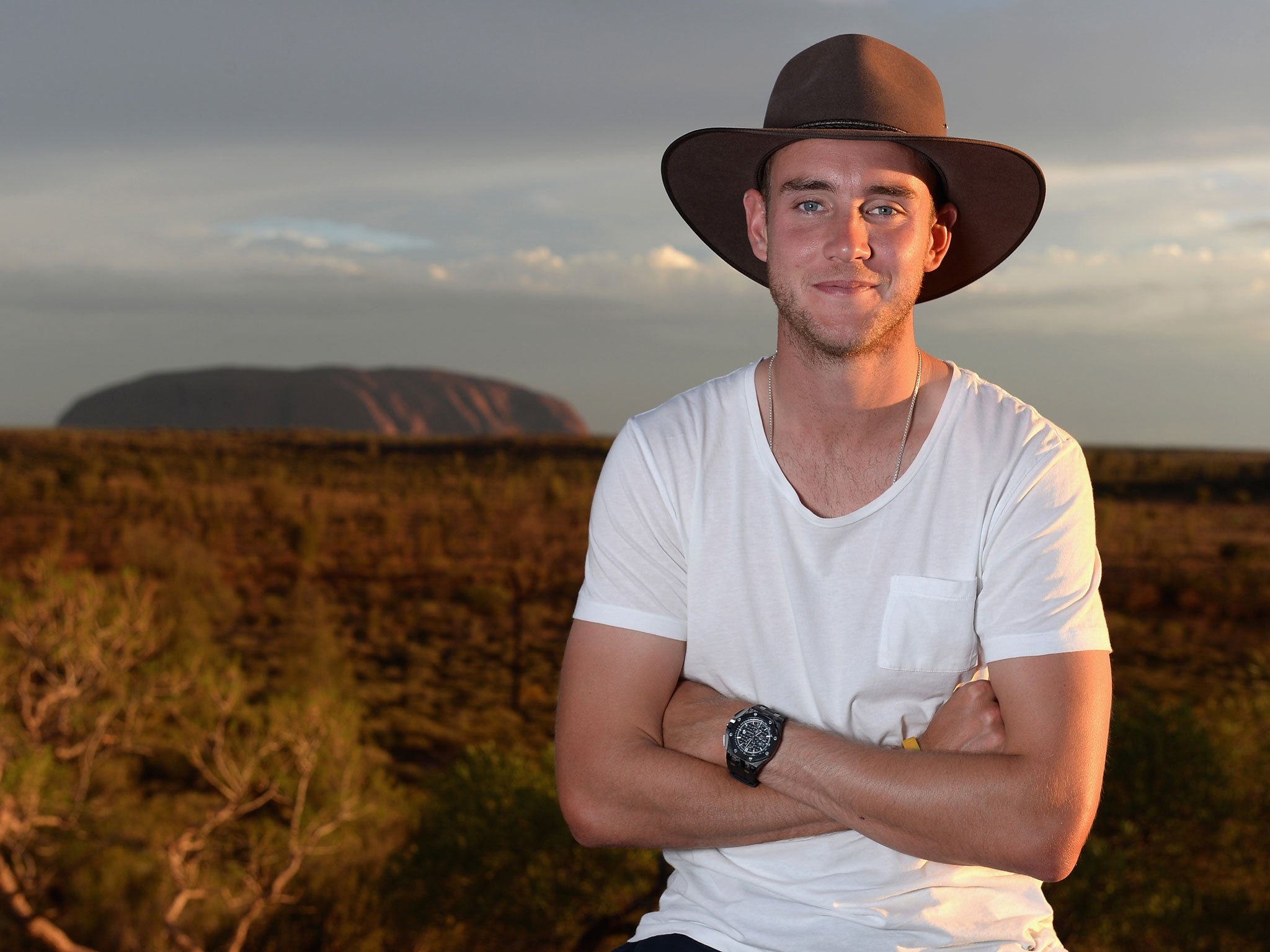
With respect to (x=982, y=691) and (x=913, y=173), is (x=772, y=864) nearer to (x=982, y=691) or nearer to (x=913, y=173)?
(x=982, y=691)

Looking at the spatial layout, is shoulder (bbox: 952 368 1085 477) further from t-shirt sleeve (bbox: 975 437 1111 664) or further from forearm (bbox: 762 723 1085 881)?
forearm (bbox: 762 723 1085 881)

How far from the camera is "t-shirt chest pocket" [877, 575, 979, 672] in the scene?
2205 mm

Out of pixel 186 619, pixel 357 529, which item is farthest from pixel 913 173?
pixel 357 529

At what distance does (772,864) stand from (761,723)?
286 millimetres

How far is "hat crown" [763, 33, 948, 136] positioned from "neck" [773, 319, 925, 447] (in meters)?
0.44

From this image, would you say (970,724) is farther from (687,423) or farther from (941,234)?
(941,234)

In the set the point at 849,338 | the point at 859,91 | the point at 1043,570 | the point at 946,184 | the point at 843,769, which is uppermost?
the point at 859,91

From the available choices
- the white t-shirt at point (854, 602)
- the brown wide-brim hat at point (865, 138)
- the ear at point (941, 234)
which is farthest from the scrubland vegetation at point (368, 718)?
the ear at point (941, 234)

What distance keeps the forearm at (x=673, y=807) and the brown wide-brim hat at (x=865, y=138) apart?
133 cm

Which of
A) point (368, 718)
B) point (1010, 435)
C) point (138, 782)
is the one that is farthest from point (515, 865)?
point (368, 718)

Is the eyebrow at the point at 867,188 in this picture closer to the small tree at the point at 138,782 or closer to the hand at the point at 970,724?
the hand at the point at 970,724

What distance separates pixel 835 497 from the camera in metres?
2.34

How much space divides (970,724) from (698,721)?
541 millimetres

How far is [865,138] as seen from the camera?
2.31 m
